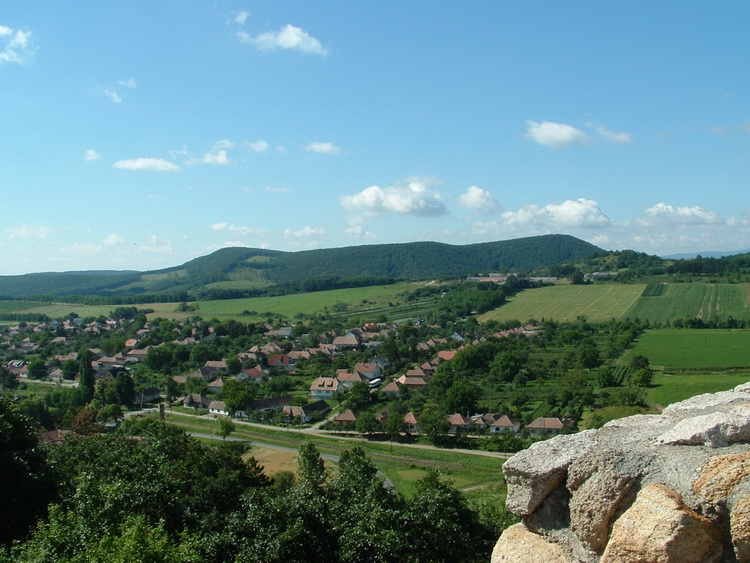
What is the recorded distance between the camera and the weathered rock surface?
7.64m

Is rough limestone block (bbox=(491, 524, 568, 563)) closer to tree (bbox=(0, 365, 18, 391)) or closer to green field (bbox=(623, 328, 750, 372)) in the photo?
green field (bbox=(623, 328, 750, 372))

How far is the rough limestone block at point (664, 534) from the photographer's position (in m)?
7.57

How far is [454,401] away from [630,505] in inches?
1759

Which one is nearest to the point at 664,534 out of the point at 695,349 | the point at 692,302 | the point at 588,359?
the point at 588,359

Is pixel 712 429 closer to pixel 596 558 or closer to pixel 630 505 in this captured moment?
pixel 630 505

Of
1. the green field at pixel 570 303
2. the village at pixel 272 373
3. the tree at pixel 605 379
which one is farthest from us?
the green field at pixel 570 303

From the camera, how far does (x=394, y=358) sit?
263 ft

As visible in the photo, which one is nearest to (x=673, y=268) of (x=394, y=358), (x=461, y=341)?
(x=461, y=341)

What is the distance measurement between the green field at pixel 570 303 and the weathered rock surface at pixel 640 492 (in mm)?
94485

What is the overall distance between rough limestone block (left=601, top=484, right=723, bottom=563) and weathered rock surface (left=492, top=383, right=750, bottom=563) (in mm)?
13

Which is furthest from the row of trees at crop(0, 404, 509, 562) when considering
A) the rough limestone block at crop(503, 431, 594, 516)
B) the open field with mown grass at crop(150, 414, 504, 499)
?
the open field with mown grass at crop(150, 414, 504, 499)

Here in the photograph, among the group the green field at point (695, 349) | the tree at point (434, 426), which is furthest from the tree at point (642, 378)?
the tree at point (434, 426)

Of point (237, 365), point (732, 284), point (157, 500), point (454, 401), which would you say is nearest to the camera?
point (157, 500)

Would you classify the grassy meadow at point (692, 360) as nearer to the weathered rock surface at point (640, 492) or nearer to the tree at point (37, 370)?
the weathered rock surface at point (640, 492)
